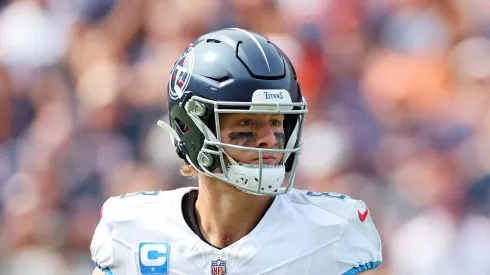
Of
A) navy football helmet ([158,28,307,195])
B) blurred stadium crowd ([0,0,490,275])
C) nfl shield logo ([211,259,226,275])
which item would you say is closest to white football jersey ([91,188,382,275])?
nfl shield logo ([211,259,226,275])

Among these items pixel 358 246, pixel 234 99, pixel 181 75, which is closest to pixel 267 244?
pixel 358 246

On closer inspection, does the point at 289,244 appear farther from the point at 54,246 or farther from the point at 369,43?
the point at 54,246

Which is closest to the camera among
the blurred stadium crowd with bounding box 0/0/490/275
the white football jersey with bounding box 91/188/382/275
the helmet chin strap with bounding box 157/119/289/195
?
the helmet chin strap with bounding box 157/119/289/195

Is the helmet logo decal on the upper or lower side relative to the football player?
upper

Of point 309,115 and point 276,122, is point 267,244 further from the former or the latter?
point 309,115

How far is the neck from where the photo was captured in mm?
2494

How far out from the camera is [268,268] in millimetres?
2422

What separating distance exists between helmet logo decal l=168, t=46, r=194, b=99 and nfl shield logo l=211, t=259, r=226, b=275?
1.57 ft

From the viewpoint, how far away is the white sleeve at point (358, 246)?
2410 mm

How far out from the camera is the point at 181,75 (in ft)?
8.25

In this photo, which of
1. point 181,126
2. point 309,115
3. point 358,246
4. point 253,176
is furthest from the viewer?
point 309,115

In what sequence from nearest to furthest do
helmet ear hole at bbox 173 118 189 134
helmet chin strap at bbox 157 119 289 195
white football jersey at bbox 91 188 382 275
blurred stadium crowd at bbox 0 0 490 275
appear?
helmet chin strap at bbox 157 119 289 195, white football jersey at bbox 91 188 382 275, helmet ear hole at bbox 173 118 189 134, blurred stadium crowd at bbox 0 0 490 275

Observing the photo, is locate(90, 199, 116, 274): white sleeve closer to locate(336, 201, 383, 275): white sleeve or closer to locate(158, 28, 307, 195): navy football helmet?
locate(158, 28, 307, 195): navy football helmet

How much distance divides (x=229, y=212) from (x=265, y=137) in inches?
11.0
